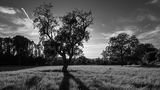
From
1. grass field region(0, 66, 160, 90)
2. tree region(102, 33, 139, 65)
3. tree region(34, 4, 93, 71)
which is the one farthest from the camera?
tree region(102, 33, 139, 65)

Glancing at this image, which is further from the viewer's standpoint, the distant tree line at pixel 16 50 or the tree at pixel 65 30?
the distant tree line at pixel 16 50

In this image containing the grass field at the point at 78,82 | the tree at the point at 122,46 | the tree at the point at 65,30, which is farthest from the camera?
the tree at the point at 122,46

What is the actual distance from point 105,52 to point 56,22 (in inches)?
1491

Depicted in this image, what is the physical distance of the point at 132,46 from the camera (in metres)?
51.4

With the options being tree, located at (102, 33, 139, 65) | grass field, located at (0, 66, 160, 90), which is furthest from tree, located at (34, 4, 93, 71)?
tree, located at (102, 33, 139, 65)

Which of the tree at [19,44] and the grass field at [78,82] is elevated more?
the tree at [19,44]

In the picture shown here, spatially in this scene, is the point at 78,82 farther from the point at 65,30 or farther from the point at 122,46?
the point at 122,46

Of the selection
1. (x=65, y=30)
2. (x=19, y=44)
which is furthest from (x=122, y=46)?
(x=19, y=44)

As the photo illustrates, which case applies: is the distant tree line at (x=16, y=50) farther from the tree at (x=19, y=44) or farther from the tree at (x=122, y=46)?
the tree at (x=122, y=46)

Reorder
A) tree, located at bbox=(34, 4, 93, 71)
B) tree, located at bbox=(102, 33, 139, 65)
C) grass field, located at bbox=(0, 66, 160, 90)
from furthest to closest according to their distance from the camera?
1. tree, located at bbox=(102, 33, 139, 65)
2. tree, located at bbox=(34, 4, 93, 71)
3. grass field, located at bbox=(0, 66, 160, 90)

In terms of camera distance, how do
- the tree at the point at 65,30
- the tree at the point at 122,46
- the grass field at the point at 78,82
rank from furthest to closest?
the tree at the point at 122,46
the tree at the point at 65,30
the grass field at the point at 78,82

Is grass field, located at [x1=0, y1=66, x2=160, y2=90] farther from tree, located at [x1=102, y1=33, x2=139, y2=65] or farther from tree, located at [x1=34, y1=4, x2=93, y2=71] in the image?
tree, located at [x1=102, y1=33, x2=139, y2=65]

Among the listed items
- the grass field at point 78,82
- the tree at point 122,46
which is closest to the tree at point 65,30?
the grass field at point 78,82

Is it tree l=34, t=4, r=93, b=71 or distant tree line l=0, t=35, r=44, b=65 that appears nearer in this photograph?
tree l=34, t=4, r=93, b=71
